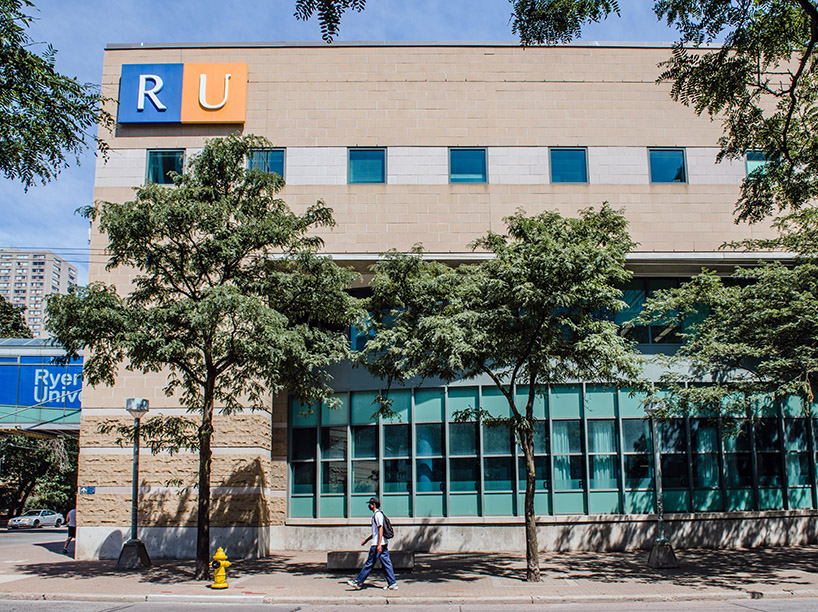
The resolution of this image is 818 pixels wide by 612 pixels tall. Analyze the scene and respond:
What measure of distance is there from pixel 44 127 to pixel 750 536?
1945 cm

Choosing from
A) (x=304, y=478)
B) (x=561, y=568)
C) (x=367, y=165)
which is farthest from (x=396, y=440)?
(x=367, y=165)

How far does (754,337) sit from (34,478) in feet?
156

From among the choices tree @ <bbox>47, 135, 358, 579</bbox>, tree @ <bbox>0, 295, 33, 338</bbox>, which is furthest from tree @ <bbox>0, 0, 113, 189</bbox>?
tree @ <bbox>0, 295, 33, 338</bbox>

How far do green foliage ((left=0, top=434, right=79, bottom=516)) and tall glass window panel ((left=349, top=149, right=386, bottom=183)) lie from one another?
1276 inches

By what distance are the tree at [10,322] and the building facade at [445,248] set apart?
3590 centimetres

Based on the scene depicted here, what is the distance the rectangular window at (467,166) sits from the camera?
71.9 ft

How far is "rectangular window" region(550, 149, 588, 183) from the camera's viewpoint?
22.0m

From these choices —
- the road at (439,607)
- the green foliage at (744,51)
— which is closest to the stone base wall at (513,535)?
the road at (439,607)

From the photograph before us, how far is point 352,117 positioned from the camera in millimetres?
22203

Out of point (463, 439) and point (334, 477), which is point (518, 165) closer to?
point (463, 439)

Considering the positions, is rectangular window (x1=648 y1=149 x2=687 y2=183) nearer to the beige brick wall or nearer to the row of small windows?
the row of small windows

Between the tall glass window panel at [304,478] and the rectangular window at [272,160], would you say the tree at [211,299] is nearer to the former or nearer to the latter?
the rectangular window at [272,160]

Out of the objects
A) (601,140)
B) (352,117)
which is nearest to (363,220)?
(352,117)

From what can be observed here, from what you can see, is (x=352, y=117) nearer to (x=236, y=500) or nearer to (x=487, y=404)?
(x=487, y=404)
